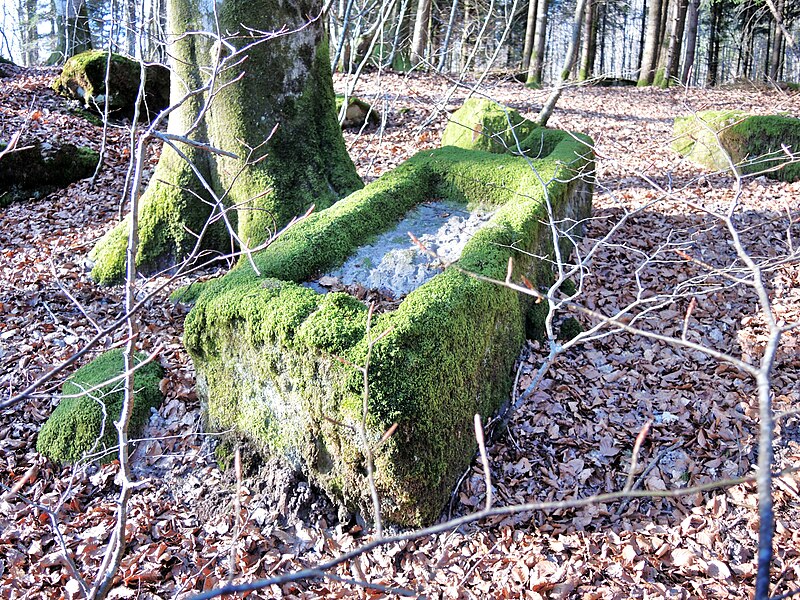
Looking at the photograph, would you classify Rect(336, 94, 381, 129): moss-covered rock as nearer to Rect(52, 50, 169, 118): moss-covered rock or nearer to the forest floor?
Rect(52, 50, 169, 118): moss-covered rock

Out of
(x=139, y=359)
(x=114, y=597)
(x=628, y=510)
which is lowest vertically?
(x=114, y=597)

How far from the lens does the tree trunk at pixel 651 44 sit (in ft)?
61.1

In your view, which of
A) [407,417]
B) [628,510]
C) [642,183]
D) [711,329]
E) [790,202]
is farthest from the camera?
[642,183]

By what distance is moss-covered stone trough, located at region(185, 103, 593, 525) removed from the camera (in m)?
3.15

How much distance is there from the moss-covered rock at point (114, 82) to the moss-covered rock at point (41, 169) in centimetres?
172

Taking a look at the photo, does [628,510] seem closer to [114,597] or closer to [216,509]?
[216,509]

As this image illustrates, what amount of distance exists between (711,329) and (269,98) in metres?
4.61

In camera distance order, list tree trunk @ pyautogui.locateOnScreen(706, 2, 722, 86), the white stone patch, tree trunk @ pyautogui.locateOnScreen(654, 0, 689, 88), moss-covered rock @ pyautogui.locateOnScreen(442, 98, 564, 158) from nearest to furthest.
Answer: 1. the white stone patch
2. moss-covered rock @ pyautogui.locateOnScreen(442, 98, 564, 158)
3. tree trunk @ pyautogui.locateOnScreen(654, 0, 689, 88)
4. tree trunk @ pyautogui.locateOnScreen(706, 2, 722, 86)

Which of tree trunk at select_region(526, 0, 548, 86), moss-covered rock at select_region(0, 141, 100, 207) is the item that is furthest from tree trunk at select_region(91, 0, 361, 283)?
tree trunk at select_region(526, 0, 548, 86)

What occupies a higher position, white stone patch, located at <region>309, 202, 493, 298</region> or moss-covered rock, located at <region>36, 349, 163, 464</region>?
white stone patch, located at <region>309, 202, 493, 298</region>

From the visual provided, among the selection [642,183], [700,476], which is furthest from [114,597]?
[642,183]

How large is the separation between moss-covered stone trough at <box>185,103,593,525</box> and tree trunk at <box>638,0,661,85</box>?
1783cm

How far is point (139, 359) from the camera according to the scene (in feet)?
14.4

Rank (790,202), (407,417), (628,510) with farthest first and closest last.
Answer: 1. (790,202)
2. (628,510)
3. (407,417)
